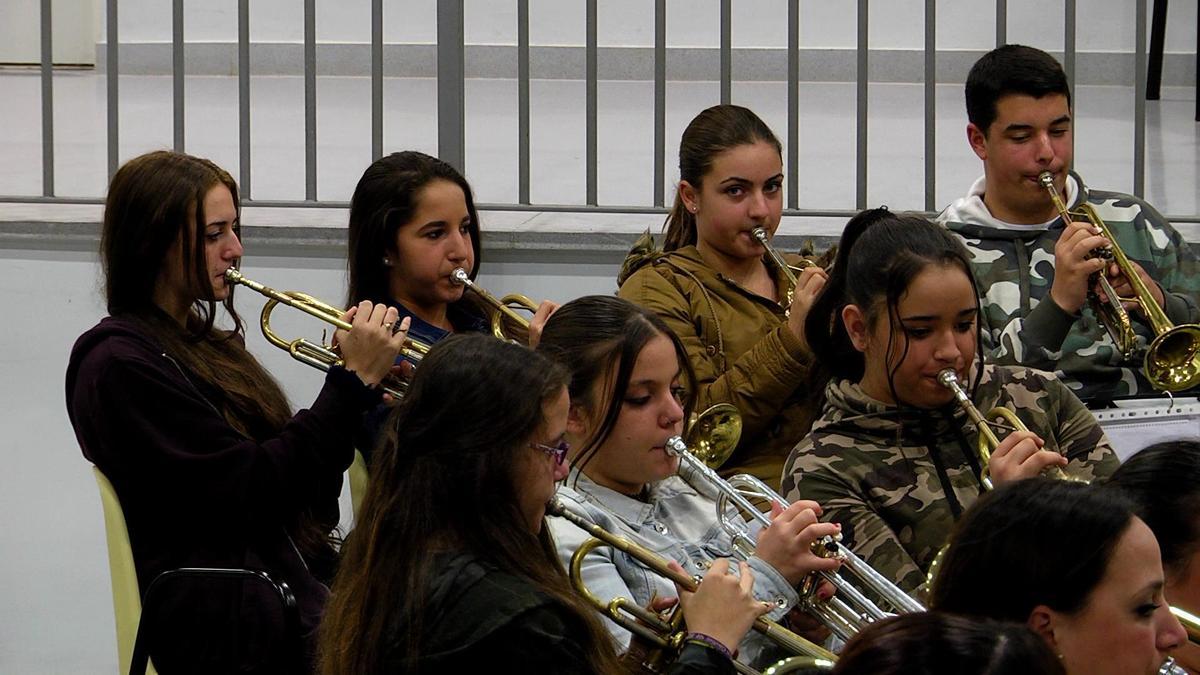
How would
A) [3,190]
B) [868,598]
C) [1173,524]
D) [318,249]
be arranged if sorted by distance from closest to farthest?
[1173,524] → [868,598] → [318,249] → [3,190]

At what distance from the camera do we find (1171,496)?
225 centimetres

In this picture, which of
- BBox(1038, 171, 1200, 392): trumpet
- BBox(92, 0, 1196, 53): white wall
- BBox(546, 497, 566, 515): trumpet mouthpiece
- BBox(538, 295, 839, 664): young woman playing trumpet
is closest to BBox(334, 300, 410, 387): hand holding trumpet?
BBox(538, 295, 839, 664): young woman playing trumpet

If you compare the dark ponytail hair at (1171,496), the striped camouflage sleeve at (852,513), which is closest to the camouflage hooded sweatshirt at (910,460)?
the striped camouflage sleeve at (852,513)

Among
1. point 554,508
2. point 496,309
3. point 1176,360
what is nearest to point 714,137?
point 496,309

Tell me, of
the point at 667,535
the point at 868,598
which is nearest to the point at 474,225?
the point at 667,535

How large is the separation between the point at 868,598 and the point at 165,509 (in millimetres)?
1107

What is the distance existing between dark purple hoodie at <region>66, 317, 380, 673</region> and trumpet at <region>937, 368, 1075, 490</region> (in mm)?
980

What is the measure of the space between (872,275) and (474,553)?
96cm

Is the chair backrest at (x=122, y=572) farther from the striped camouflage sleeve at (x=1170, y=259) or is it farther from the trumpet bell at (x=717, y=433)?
the striped camouflage sleeve at (x=1170, y=259)

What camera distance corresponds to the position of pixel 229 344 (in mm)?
3072

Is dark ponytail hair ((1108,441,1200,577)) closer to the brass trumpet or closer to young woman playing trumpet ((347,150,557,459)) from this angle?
the brass trumpet

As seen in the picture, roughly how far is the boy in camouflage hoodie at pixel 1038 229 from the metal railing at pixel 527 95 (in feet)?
1.75

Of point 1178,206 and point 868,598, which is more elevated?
point 1178,206

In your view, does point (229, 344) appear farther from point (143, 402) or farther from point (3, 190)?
point (3, 190)
